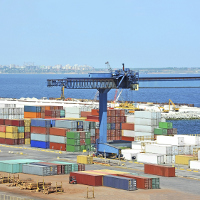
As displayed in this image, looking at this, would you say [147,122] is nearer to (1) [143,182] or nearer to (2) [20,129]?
(2) [20,129]

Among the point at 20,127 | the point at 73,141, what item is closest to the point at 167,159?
the point at 73,141

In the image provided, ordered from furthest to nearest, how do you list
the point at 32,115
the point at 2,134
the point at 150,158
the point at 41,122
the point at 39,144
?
the point at 32,115 < the point at 2,134 < the point at 39,144 < the point at 41,122 < the point at 150,158

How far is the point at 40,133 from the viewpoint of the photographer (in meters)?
108

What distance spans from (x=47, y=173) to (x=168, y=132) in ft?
115

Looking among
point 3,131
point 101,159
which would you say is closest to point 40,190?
point 101,159

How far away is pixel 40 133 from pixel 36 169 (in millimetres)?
32327

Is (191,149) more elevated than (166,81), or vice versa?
(166,81)

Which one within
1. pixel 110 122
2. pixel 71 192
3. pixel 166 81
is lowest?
pixel 71 192

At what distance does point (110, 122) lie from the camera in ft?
354

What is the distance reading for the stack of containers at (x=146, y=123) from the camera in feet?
344

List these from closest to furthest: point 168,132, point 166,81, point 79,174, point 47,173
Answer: point 79,174 < point 47,173 < point 166,81 < point 168,132

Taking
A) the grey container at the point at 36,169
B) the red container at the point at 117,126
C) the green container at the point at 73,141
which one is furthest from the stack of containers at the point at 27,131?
the grey container at the point at 36,169

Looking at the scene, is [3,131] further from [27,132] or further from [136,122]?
[136,122]

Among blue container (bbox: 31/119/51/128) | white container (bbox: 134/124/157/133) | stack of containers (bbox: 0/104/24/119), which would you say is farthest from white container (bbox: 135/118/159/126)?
stack of containers (bbox: 0/104/24/119)
